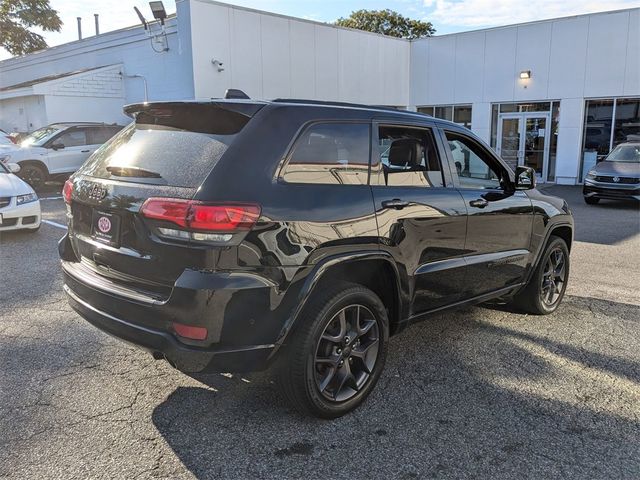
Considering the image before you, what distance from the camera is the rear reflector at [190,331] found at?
2684 mm

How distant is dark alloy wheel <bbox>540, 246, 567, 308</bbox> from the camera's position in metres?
5.04

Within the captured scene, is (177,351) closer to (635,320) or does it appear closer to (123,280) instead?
(123,280)

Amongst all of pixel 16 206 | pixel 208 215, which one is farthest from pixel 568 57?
pixel 208 215

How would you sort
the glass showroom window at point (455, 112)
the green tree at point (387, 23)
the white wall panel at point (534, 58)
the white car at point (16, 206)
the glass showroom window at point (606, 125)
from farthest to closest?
the green tree at point (387, 23) → the glass showroom window at point (455, 112) → the white wall panel at point (534, 58) → the glass showroom window at point (606, 125) → the white car at point (16, 206)

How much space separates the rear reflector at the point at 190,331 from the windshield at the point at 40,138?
42.5 ft

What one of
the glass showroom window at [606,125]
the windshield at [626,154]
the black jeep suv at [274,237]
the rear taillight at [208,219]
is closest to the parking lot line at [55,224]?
the black jeep suv at [274,237]

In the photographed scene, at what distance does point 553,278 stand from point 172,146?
12.6 ft

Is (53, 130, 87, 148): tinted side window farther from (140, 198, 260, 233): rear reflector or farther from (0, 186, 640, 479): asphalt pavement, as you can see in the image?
(140, 198, 260, 233): rear reflector

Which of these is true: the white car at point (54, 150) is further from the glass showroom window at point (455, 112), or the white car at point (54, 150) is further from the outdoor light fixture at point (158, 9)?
the glass showroom window at point (455, 112)

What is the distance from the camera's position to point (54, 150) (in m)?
13.6

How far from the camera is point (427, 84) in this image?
20.8 m

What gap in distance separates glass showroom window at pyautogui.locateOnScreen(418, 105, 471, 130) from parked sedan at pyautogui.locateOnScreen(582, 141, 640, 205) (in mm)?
6884

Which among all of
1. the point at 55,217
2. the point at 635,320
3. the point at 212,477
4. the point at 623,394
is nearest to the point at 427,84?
the point at 55,217

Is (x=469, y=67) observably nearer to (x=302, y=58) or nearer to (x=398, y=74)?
(x=398, y=74)
